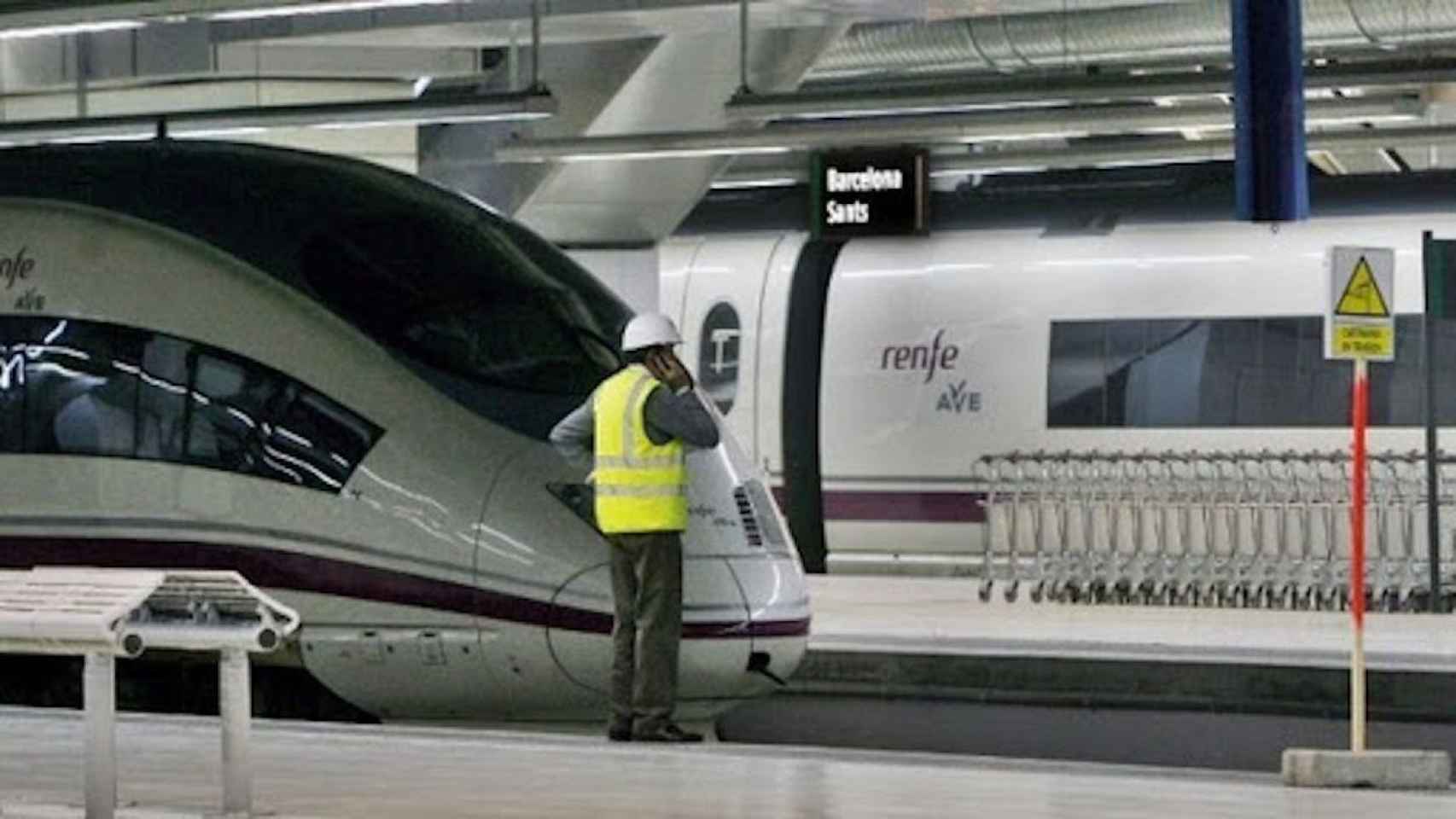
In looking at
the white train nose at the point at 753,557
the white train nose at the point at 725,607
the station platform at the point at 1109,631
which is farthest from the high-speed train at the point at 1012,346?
the white train nose at the point at 725,607

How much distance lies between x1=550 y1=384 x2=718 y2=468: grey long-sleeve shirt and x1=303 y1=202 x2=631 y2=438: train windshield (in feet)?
1.77

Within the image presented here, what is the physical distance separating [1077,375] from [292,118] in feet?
24.7

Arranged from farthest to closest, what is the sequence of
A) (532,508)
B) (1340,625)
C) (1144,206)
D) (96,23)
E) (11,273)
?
(1144,206)
(1340,625)
(96,23)
(11,273)
(532,508)

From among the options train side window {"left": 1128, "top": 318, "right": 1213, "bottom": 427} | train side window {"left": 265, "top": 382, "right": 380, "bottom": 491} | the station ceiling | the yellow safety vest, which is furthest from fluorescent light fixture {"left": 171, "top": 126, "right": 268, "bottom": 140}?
the yellow safety vest

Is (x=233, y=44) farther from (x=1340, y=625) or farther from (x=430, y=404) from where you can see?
(x=430, y=404)

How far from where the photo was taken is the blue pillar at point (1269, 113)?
58.6 ft

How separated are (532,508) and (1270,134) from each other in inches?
164

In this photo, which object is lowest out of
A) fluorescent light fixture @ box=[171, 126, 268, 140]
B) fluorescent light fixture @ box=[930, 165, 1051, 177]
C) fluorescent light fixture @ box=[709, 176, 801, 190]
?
fluorescent light fixture @ box=[171, 126, 268, 140]

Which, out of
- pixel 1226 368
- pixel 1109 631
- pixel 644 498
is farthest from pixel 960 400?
pixel 644 498

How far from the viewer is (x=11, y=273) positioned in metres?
17.8

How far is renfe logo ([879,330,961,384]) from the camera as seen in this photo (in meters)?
29.9

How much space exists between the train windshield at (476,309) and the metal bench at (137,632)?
379 centimetres

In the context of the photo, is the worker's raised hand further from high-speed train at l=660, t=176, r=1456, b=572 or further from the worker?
high-speed train at l=660, t=176, r=1456, b=572

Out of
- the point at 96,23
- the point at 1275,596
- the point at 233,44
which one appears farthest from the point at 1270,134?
the point at 233,44
